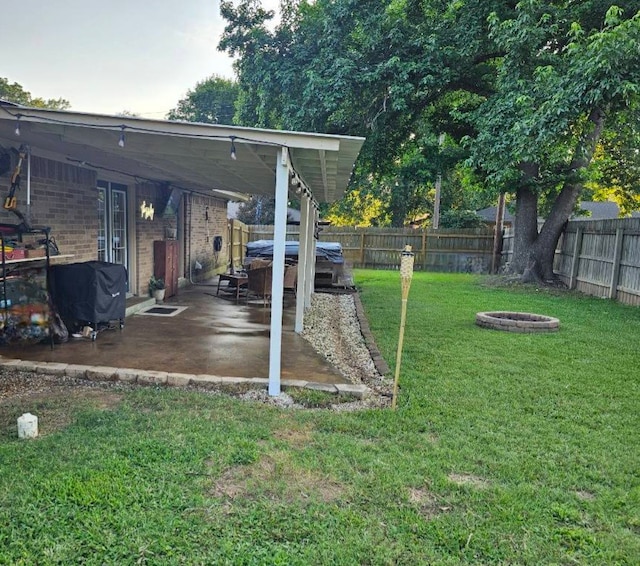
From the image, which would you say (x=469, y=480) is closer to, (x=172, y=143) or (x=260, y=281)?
(x=172, y=143)

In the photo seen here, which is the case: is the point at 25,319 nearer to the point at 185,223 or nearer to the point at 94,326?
the point at 94,326

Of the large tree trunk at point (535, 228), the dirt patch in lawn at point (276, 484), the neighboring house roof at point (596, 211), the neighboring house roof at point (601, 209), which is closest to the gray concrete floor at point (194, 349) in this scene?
the dirt patch in lawn at point (276, 484)

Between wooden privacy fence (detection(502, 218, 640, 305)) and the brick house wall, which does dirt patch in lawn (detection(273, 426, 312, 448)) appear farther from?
wooden privacy fence (detection(502, 218, 640, 305))

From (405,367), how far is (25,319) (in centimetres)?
431

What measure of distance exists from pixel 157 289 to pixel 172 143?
493 centimetres

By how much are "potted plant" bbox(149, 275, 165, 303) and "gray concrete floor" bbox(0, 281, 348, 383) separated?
4.12 feet

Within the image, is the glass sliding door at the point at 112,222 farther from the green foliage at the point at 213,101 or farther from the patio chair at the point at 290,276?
the green foliage at the point at 213,101

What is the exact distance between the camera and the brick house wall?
19.5 ft

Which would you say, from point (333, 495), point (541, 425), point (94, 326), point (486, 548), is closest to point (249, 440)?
point (333, 495)

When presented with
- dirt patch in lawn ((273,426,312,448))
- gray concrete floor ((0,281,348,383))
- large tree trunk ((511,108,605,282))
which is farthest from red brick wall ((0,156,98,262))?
large tree trunk ((511,108,605,282))

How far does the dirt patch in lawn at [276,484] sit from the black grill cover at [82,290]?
3.53 m

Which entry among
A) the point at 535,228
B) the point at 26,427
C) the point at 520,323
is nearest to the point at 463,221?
the point at 535,228

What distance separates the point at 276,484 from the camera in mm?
2814

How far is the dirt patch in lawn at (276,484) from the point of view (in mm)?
2699
